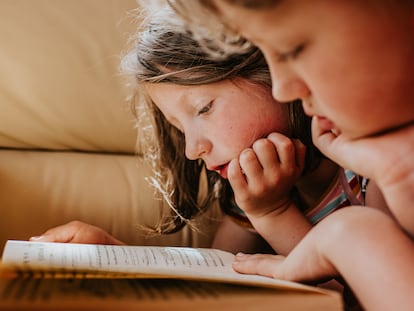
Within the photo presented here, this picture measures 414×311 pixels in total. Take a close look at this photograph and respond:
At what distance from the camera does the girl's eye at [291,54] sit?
63cm

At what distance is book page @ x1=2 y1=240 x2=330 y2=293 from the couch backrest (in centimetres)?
43

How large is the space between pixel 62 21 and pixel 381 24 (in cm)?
74

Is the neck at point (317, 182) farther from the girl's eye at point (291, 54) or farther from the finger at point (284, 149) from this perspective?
the girl's eye at point (291, 54)

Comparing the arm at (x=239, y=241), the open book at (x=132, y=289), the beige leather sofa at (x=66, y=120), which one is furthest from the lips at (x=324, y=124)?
the beige leather sofa at (x=66, y=120)

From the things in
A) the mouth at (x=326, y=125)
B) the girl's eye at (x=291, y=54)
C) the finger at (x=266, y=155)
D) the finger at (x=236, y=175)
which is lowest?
the finger at (x=236, y=175)

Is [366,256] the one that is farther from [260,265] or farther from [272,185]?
[272,185]

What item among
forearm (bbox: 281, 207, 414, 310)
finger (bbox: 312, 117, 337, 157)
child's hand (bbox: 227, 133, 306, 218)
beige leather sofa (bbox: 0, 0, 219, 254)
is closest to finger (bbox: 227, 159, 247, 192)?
child's hand (bbox: 227, 133, 306, 218)

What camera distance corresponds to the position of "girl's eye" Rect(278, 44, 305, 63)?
0.63 meters

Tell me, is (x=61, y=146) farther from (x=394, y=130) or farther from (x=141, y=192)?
(x=394, y=130)

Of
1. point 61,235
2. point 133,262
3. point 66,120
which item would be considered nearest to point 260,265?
point 133,262

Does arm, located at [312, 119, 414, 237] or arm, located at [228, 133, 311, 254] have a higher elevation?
arm, located at [312, 119, 414, 237]

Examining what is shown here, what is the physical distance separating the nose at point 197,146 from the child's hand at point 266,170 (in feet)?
0.14

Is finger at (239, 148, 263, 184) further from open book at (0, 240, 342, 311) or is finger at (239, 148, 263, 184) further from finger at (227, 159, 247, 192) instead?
open book at (0, 240, 342, 311)

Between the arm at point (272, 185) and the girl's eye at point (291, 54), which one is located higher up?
the girl's eye at point (291, 54)
